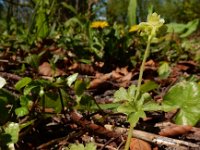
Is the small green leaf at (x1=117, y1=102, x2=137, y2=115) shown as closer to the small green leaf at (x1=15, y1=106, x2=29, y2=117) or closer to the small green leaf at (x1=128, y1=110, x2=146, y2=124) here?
the small green leaf at (x1=128, y1=110, x2=146, y2=124)

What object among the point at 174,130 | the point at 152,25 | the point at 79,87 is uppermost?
the point at 152,25

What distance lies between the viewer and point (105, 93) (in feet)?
4.91

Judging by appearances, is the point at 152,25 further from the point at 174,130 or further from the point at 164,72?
the point at 164,72

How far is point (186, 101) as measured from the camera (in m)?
0.82

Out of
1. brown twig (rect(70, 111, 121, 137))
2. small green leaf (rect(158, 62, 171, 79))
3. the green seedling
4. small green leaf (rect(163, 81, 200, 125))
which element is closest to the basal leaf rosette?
the green seedling

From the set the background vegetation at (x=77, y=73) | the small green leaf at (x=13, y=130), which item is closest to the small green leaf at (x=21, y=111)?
the background vegetation at (x=77, y=73)

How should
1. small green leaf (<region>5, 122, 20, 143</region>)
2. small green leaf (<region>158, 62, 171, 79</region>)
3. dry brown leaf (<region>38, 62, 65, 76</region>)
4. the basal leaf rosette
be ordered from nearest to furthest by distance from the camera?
the basal leaf rosette < small green leaf (<region>5, 122, 20, 143</region>) < small green leaf (<region>158, 62, 171, 79</region>) < dry brown leaf (<region>38, 62, 65, 76</region>)

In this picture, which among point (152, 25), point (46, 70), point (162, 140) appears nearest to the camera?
point (152, 25)

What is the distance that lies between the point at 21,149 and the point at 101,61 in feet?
4.15

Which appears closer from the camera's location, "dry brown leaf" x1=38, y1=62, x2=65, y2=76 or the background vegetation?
the background vegetation

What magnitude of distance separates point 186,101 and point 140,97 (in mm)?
178

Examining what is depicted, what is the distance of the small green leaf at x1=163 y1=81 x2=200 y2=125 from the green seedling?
0.46 ft

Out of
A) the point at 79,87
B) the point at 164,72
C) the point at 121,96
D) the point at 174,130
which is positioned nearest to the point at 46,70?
the point at 164,72

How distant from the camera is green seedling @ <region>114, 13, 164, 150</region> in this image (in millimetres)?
612
